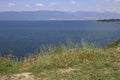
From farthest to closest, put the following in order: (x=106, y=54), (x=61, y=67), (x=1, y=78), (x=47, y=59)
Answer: (x=106, y=54) < (x=47, y=59) < (x=61, y=67) < (x=1, y=78)

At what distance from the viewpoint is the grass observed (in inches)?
384

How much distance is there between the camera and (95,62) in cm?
1134

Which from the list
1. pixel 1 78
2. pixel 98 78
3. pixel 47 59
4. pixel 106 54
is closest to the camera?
pixel 98 78

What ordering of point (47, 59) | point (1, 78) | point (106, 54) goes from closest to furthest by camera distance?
point (1, 78), point (47, 59), point (106, 54)

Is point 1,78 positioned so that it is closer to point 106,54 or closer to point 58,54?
point 58,54

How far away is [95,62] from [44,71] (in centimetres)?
187

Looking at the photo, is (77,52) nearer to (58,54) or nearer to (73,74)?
(58,54)

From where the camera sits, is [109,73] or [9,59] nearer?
[109,73]

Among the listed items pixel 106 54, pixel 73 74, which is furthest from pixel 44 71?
pixel 106 54

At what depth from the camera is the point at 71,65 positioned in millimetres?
11203

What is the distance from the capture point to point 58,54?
12297mm

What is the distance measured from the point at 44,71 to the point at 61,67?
2.38 ft

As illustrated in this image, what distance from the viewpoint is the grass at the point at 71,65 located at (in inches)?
384

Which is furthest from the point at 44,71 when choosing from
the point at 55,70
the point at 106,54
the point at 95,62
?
the point at 106,54
